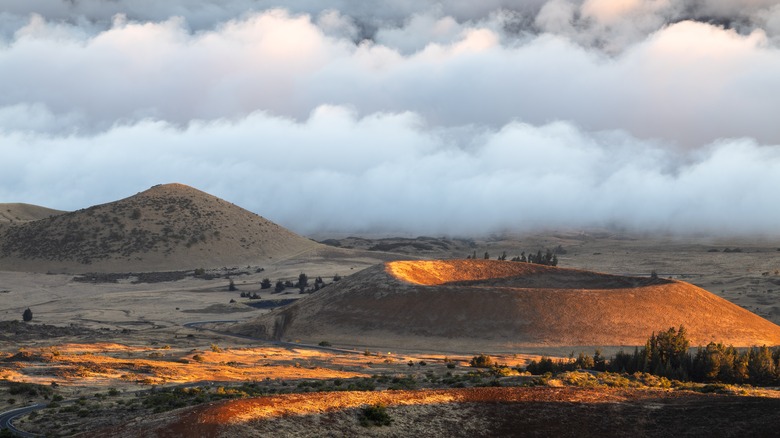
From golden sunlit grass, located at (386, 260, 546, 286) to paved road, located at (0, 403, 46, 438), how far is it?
51.5 metres

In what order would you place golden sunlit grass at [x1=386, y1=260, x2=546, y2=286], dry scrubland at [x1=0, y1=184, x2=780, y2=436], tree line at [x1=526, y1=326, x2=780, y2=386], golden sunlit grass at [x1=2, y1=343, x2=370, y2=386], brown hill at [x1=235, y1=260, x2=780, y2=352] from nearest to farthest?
1. dry scrubland at [x1=0, y1=184, x2=780, y2=436]
2. golden sunlit grass at [x1=2, y1=343, x2=370, y2=386]
3. tree line at [x1=526, y1=326, x2=780, y2=386]
4. brown hill at [x1=235, y1=260, x2=780, y2=352]
5. golden sunlit grass at [x1=386, y1=260, x2=546, y2=286]

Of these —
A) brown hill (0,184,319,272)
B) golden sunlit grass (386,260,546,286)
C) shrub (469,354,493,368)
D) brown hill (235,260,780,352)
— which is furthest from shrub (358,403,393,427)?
brown hill (0,184,319,272)

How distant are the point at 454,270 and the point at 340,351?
2821 centimetres

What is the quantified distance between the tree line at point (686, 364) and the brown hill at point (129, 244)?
426 feet

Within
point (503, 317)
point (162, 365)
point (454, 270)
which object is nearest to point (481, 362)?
point (503, 317)

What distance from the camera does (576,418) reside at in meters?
32.3

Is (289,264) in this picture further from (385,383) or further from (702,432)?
(702,432)

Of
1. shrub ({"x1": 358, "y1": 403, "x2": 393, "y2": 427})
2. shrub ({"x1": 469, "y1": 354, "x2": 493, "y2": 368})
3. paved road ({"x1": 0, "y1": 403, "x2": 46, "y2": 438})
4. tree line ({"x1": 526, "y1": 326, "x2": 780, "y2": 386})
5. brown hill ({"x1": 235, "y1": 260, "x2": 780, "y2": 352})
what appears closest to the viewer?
shrub ({"x1": 358, "y1": 403, "x2": 393, "y2": 427})

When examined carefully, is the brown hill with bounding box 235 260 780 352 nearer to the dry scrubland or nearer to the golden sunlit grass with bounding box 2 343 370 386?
the dry scrubland

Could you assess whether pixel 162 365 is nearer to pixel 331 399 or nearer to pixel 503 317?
pixel 331 399

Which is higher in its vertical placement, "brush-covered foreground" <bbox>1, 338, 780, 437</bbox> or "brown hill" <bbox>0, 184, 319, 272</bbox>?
"brown hill" <bbox>0, 184, 319, 272</bbox>

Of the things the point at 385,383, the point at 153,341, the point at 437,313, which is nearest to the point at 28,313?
the point at 153,341

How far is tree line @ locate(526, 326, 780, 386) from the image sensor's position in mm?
52938

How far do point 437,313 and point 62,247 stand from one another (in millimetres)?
129091
